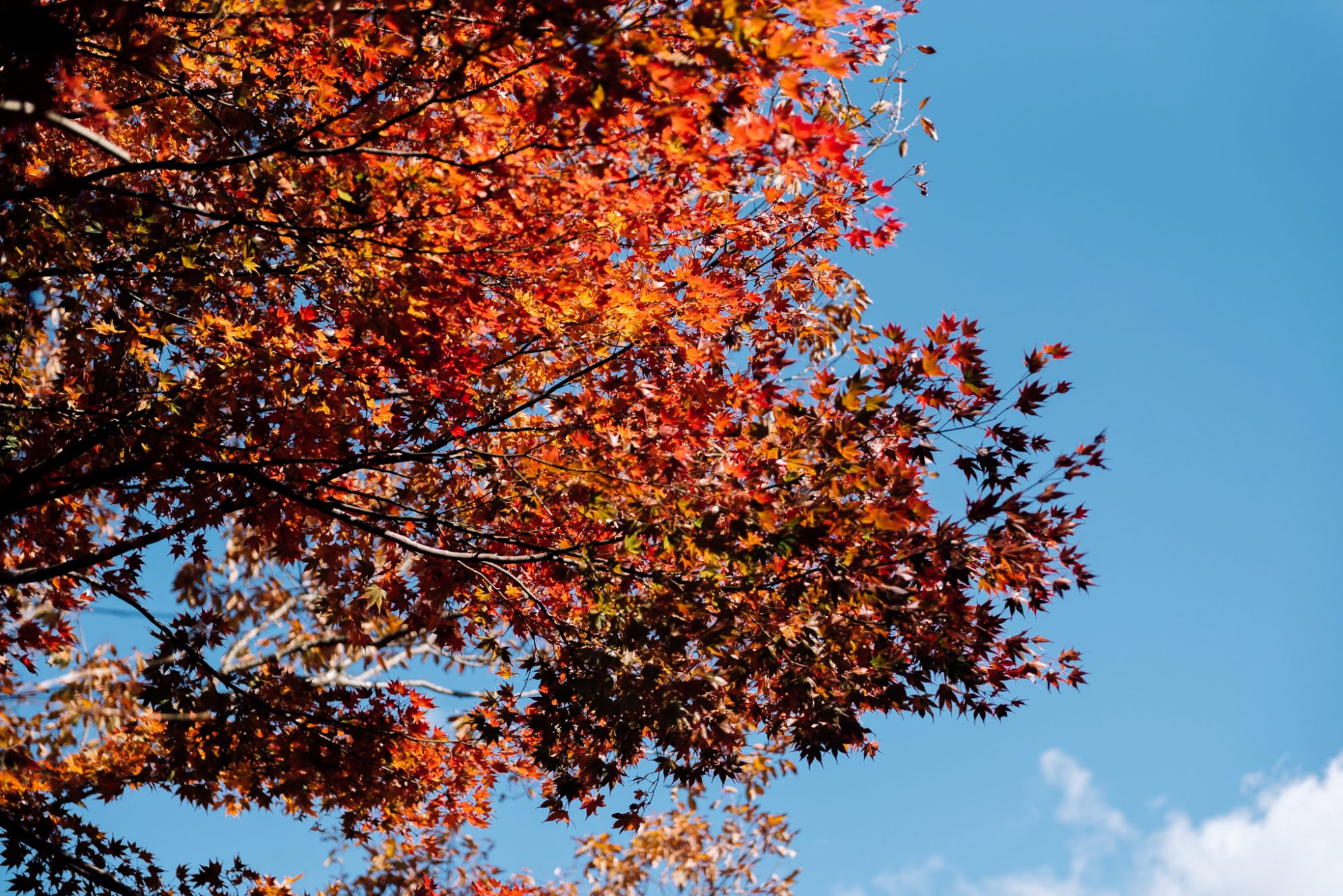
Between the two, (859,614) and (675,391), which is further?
(675,391)

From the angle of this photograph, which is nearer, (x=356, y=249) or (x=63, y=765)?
(x=356, y=249)

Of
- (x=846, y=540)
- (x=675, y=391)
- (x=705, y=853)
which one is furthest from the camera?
(x=705, y=853)

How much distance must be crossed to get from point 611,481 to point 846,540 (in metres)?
1.63

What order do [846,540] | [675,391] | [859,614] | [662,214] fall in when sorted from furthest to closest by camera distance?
1. [675,391]
2. [662,214]
3. [859,614]
4. [846,540]

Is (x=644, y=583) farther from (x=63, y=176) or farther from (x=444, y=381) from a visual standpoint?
(x=63, y=176)

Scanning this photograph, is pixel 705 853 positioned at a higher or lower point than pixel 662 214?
lower

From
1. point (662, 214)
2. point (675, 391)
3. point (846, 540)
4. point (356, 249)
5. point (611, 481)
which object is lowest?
point (846, 540)

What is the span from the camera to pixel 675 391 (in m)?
7.22

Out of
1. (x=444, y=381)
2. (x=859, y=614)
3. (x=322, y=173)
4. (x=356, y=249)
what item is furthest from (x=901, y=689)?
(x=322, y=173)

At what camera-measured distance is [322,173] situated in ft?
19.0

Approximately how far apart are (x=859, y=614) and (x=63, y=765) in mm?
9587

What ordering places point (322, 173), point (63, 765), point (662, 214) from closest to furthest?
point (322, 173) → point (662, 214) → point (63, 765)

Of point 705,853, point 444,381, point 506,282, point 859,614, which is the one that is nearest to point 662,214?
point 506,282

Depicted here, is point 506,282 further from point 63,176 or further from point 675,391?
point 63,176
